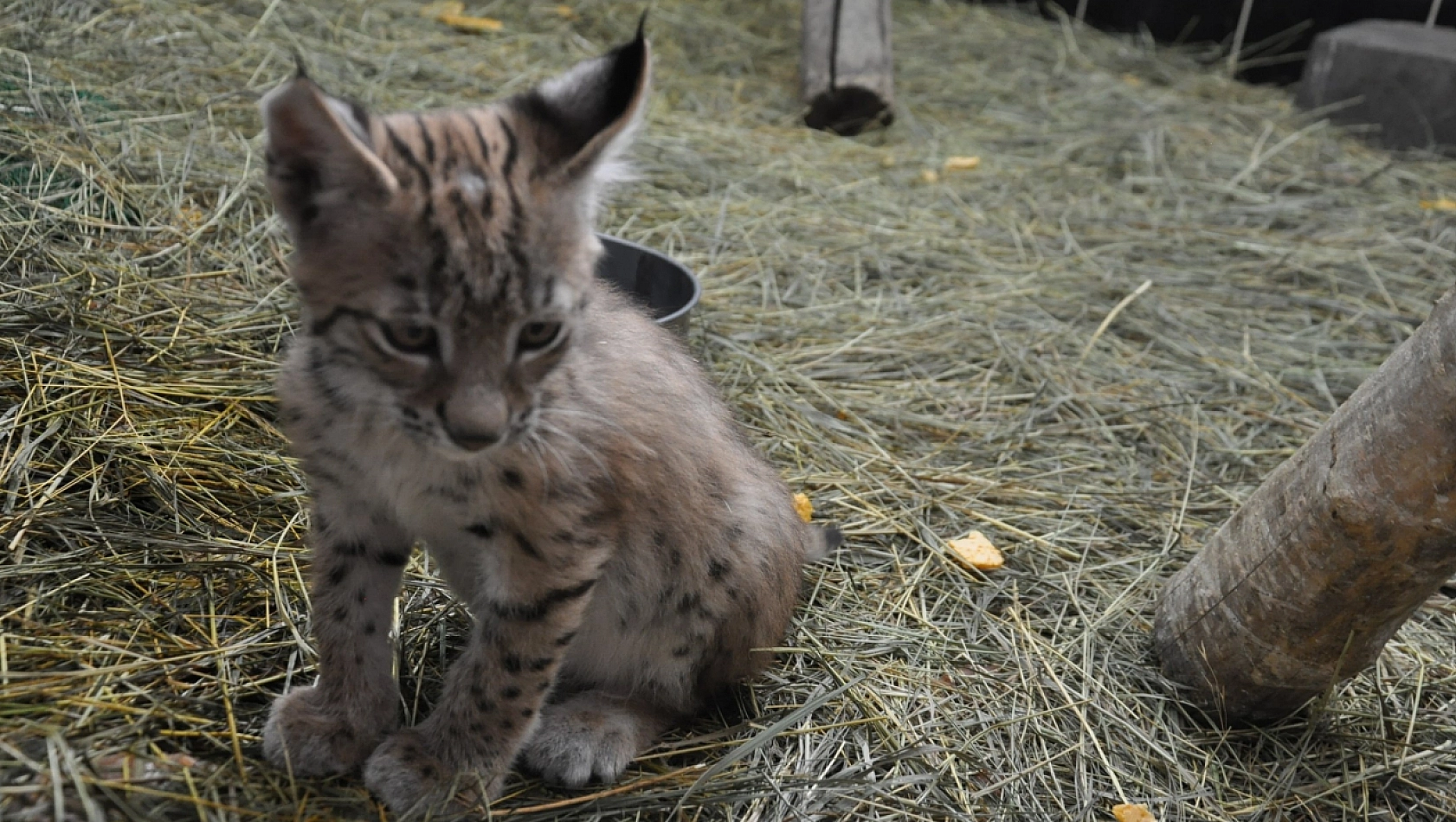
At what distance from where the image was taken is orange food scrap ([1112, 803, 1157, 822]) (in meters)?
3.48

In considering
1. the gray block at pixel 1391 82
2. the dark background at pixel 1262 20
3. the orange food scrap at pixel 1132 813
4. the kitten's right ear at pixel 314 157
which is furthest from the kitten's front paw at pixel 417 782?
the dark background at pixel 1262 20

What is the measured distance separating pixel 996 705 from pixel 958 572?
0.75 m

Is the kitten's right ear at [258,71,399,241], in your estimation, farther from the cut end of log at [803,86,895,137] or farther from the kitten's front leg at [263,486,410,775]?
the cut end of log at [803,86,895,137]

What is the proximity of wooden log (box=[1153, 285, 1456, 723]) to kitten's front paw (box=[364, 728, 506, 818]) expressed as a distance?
235 cm

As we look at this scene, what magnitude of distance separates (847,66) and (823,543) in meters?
5.20

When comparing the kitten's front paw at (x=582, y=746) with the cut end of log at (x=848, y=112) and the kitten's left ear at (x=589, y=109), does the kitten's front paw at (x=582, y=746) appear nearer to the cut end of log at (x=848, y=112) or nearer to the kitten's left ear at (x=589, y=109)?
the kitten's left ear at (x=589, y=109)

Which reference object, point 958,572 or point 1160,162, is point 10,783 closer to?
point 958,572

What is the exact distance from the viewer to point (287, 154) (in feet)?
8.15

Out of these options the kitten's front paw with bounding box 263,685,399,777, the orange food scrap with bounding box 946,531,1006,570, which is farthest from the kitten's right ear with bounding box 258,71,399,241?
the orange food scrap with bounding box 946,531,1006,570

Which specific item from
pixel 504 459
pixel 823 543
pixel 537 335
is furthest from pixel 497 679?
pixel 823 543

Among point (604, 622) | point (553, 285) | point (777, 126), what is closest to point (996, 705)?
point (604, 622)

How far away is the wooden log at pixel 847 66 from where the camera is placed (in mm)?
8586

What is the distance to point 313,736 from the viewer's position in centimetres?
307

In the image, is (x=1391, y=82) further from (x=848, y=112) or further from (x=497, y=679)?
(x=497, y=679)
